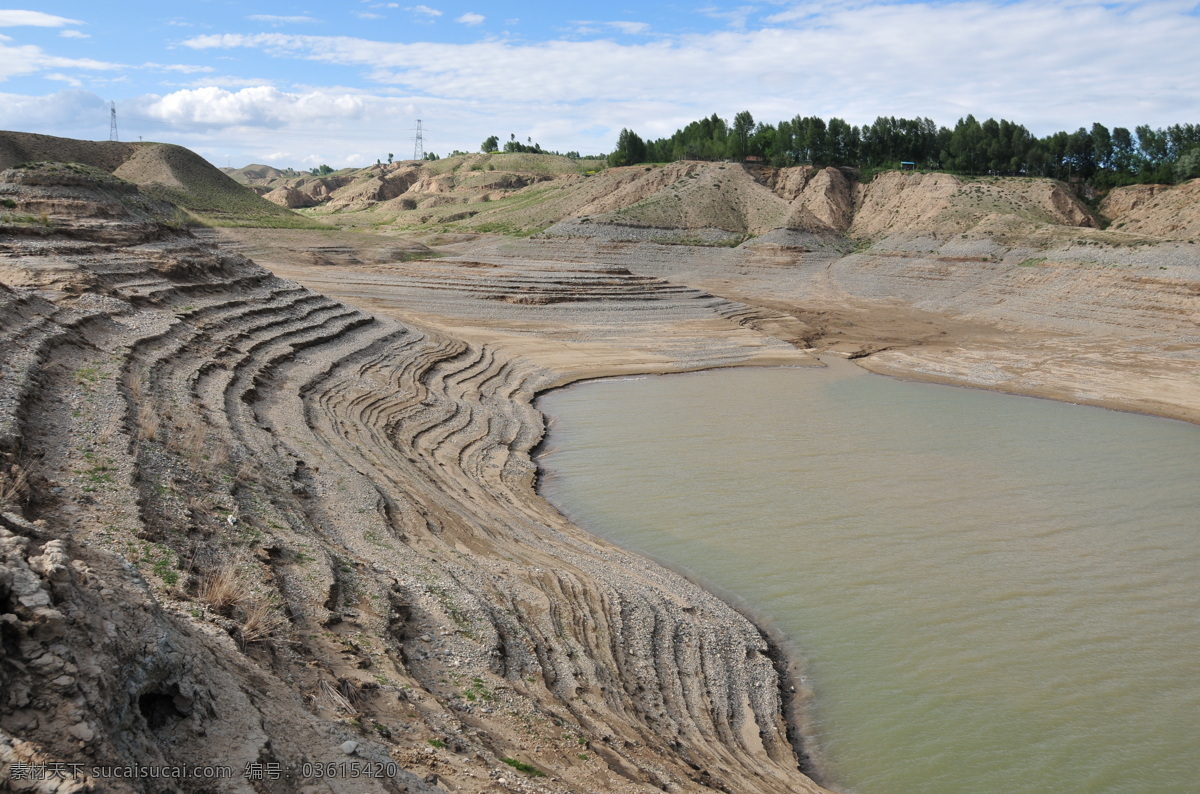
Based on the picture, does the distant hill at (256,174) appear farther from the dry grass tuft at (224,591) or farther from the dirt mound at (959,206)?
the dry grass tuft at (224,591)

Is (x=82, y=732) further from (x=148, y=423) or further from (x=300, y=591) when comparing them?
(x=148, y=423)

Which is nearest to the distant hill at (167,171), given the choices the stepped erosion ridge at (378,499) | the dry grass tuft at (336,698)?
the stepped erosion ridge at (378,499)

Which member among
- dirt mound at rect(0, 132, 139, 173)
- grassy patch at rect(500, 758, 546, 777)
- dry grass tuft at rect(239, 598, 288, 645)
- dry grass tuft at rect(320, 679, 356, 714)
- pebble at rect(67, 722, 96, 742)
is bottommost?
grassy patch at rect(500, 758, 546, 777)

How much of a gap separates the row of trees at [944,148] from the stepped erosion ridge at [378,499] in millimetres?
24104

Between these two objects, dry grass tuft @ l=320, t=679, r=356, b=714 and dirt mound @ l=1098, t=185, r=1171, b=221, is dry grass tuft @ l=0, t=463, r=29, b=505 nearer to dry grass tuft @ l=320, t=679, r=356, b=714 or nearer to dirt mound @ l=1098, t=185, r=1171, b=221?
dry grass tuft @ l=320, t=679, r=356, b=714

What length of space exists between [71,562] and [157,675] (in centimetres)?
136

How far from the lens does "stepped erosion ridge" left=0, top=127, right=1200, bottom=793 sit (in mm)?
6000

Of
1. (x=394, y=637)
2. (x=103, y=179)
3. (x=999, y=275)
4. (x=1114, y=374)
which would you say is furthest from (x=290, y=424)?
(x=999, y=275)

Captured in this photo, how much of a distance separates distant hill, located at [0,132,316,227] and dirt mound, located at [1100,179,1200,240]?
2343 inches

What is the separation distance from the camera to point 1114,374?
2945 cm

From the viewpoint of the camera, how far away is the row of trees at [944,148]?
64250 millimetres

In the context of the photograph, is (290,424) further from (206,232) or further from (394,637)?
(206,232)

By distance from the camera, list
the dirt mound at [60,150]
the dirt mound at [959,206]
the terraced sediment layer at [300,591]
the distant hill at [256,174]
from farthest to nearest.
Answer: the distant hill at [256,174] → the dirt mound at [60,150] → the dirt mound at [959,206] → the terraced sediment layer at [300,591]

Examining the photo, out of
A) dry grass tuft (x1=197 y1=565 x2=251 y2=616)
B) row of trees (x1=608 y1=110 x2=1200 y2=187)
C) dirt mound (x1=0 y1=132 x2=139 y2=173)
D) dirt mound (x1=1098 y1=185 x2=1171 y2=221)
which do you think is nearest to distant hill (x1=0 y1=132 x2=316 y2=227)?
dirt mound (x1=0 y1=132 x2=139 y2=173)
